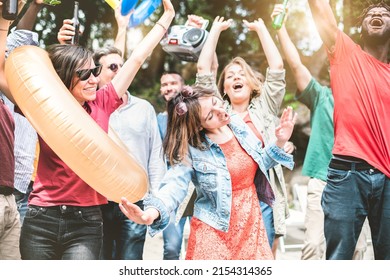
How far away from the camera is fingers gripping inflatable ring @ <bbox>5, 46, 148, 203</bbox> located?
8.50ft

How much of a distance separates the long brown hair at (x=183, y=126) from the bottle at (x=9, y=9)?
0.99 metres

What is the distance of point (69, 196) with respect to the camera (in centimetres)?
245

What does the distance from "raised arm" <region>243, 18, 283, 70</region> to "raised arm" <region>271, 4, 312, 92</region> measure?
6cm

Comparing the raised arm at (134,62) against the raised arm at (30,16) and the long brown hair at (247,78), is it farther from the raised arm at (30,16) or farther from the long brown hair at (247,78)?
the raised arm at (30,16)

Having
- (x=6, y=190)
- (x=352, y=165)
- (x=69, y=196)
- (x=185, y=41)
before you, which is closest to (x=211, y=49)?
(x=185, y=41)

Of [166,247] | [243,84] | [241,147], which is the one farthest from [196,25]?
[166,247]

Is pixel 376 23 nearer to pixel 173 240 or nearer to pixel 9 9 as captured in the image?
pixel 173 240

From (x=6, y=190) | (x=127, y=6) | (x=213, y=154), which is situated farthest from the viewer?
(x=127, y=6)

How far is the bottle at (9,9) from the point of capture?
9.40ft

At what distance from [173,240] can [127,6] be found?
4.53 ft

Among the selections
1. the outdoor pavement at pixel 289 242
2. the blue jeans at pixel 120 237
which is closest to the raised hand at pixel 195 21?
the blue jeans at pixel 120 237

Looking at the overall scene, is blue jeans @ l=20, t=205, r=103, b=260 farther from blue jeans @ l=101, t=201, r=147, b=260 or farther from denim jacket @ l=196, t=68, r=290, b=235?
denim jacket @ l=196, t=68, r=290, b=235
